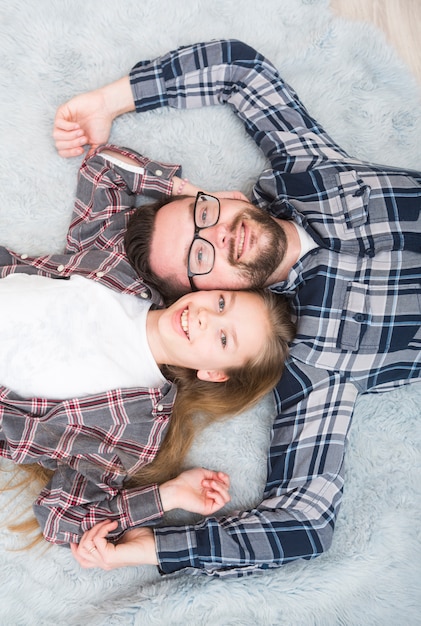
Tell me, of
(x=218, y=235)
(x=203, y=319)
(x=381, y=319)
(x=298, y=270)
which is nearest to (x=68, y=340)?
(x=203, y=319)

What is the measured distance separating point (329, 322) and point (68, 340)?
0.73 meters

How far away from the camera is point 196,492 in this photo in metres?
1.58

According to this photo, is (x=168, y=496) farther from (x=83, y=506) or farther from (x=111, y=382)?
(x=111, y=382)

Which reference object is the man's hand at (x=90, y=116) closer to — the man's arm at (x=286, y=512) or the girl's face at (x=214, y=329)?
the girl's face at (x=214, y=329)

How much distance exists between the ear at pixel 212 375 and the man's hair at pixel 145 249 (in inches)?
9.5

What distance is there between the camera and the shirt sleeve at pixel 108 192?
66.2 inches

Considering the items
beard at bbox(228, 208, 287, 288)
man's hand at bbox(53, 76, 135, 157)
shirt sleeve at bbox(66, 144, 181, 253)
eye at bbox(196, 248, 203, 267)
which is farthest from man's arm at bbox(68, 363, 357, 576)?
man's hand at bbox(53, 76, 135, 157)

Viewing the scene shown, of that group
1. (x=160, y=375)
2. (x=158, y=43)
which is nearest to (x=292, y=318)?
(x=160, y=375)

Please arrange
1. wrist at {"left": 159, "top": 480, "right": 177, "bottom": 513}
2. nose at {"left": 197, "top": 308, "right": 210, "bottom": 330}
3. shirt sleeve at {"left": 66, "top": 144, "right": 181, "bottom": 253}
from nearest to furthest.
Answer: nose at {"left": 197, "top": 308, "right": 210, "bottom": 330}
wrist at {"left": 159, "top": 480, "right": 177, "bottom": 513}
shirt sleeve at {"left": 66, "top": 144, "right": 181, "bottom": 253}

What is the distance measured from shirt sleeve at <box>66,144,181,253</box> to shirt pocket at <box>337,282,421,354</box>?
67 centimetres

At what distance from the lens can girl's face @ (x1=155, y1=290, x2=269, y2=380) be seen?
1455mm

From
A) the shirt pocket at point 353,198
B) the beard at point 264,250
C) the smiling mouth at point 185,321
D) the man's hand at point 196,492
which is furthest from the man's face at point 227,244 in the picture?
the man's hand at point 196,492

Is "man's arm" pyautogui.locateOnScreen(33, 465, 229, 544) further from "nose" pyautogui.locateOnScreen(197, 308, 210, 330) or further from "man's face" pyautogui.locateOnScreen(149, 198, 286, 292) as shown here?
"man's face" pyautogui.locateOnScreen(149, 198, 286, 292)

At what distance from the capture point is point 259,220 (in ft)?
5.03
